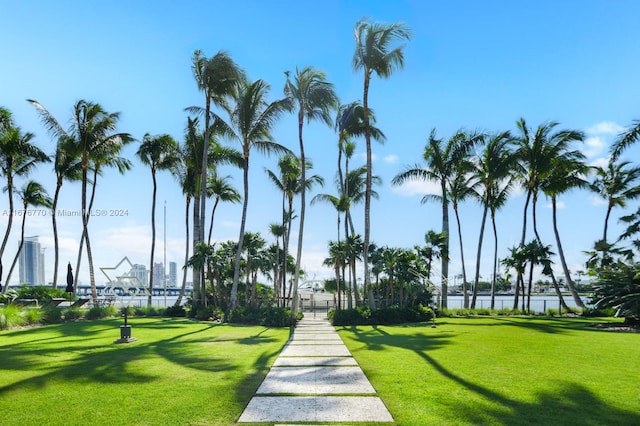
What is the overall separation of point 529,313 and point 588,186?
9.93 metres

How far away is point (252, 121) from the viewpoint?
21984mm

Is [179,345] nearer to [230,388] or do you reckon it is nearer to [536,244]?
[230,388]

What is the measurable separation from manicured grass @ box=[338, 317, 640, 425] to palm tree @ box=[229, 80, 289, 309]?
11.6m

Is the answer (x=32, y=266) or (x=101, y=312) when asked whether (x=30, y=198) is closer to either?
(x=101, y=312)

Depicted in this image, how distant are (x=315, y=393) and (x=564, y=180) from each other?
2662 cm

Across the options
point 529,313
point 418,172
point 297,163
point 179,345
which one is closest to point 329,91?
point 297,163

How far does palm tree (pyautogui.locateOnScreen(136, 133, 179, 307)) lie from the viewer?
26016 millimetres

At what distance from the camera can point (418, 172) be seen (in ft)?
88.9

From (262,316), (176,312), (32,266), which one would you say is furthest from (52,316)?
(32,266)

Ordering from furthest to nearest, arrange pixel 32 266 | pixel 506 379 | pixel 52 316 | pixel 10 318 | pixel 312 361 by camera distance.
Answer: pixel 32 266 → pixel 52 316 → pixel 10 318 → pixel 312 361 → pixel 506 379

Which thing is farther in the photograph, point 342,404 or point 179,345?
point 179,345

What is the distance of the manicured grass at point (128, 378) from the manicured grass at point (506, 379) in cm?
251

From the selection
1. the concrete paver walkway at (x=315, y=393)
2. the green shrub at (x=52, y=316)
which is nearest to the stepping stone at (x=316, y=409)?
the concrete paver walkway at (x=315, y=393)

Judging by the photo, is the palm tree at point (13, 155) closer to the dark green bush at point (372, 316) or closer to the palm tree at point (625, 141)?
the dark green bush at point (372, 316)
